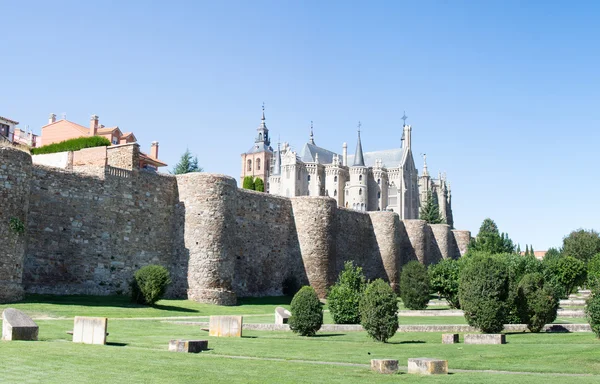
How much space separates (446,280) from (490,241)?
113 feet

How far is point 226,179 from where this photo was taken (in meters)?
37.8

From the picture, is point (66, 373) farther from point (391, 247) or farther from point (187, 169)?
point (187, 169)

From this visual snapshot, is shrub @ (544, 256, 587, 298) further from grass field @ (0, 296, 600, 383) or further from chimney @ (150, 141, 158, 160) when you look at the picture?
chimney @ (150, 141, 158, 160)

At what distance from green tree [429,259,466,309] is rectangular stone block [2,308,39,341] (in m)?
25.3

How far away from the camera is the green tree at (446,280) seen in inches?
1533

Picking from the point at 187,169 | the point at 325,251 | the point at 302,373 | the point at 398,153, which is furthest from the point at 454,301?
the point at 398,153

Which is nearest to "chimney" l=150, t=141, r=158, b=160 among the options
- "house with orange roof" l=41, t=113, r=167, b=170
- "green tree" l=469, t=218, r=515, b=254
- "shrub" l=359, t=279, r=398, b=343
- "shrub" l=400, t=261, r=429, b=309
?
"house with orange roof" l=41, t=113, r=167, b=170

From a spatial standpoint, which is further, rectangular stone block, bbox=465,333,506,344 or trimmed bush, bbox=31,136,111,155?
trimmed bush, bbox=31,136,111,155

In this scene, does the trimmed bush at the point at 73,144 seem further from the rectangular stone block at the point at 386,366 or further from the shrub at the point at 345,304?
the rectangular stone block at the point at 386,366

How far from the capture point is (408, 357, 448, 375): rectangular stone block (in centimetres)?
1402

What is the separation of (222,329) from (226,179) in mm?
16622

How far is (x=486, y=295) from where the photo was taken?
23266mm

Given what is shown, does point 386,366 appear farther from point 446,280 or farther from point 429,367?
point 446,280

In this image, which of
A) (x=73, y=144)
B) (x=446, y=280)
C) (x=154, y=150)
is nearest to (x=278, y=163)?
(x=154, y=150)
